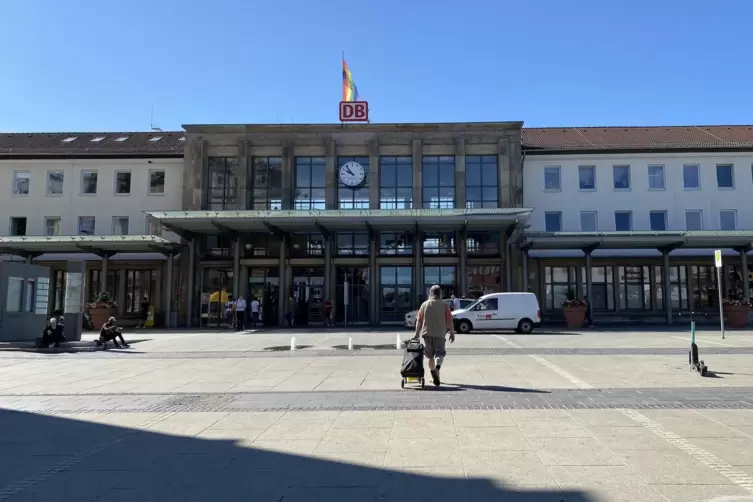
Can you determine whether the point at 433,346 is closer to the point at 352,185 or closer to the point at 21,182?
the point at 352,185

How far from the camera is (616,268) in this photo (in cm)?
3469

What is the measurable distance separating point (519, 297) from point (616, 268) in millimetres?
12266

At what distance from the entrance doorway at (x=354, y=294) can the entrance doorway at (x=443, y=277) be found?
3.58 m

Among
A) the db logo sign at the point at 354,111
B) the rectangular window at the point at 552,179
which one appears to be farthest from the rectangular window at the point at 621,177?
the db logo sign at the point at 354,111

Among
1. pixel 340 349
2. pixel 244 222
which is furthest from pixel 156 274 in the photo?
pixel 340 349

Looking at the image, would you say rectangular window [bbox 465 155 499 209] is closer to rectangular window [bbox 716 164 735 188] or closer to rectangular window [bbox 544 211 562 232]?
rectangular window [bbox 544 211 562 232]

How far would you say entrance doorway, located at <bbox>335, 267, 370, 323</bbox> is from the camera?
33312mm

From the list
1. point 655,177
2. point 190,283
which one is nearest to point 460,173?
point 655,177

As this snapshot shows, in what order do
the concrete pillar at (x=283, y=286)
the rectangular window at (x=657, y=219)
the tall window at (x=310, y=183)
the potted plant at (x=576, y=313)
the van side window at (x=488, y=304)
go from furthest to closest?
the rectangular window at (x=657, y=219) → the tall window at (x=310, y=183) → the concrete pillar at (x=283, y=286) → the potted plant at (x=576, y=313) → the van side window at (x=488, y=304)

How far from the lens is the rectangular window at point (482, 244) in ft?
110

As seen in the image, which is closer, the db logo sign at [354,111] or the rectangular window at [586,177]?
the rectangular window at [586,177]

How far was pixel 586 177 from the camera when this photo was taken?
3544cm

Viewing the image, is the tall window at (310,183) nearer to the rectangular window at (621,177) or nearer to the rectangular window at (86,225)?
the rectangular window at (86,225)

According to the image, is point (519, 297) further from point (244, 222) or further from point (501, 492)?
point (501, 492)
